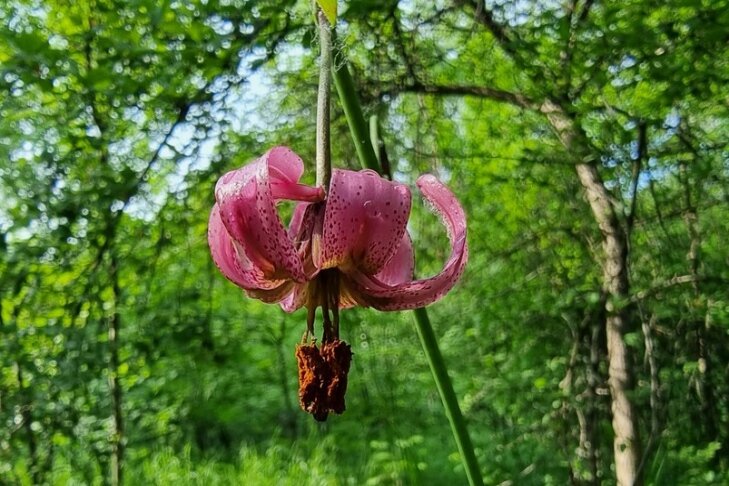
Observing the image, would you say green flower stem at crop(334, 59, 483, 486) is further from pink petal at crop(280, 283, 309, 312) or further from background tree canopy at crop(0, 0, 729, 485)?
background tree canopy at crop(0, 0, 729, 485)

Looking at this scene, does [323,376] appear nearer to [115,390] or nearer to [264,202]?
[264,202]

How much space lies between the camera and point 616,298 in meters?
2.22

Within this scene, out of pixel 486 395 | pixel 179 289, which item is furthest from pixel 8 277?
pixel 486 395

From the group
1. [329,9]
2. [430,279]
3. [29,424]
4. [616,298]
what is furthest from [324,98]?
[616,298]

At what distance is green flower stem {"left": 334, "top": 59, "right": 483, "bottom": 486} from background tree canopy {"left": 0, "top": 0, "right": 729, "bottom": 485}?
0.25 meters

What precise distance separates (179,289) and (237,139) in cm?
46

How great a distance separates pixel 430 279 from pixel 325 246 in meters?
0.10

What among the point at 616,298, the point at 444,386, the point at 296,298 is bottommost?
the point at 444,386

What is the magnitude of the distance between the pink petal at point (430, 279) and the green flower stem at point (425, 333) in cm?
2

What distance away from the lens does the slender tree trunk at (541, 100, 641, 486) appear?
7.27 feet

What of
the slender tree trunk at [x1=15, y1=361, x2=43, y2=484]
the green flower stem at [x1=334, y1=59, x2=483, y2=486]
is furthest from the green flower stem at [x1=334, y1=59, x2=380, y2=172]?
the slender tree trunk at [x1=15, y1=361, x2=43, y2=484]

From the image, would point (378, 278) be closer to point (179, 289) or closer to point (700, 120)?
point (179, 289)

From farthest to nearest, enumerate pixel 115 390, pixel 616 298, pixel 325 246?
pixel 115 390
pixel 616 298
pixel 325 246

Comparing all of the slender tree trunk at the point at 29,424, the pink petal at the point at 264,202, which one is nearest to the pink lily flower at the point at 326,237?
the pink petal at the point at 264,202
